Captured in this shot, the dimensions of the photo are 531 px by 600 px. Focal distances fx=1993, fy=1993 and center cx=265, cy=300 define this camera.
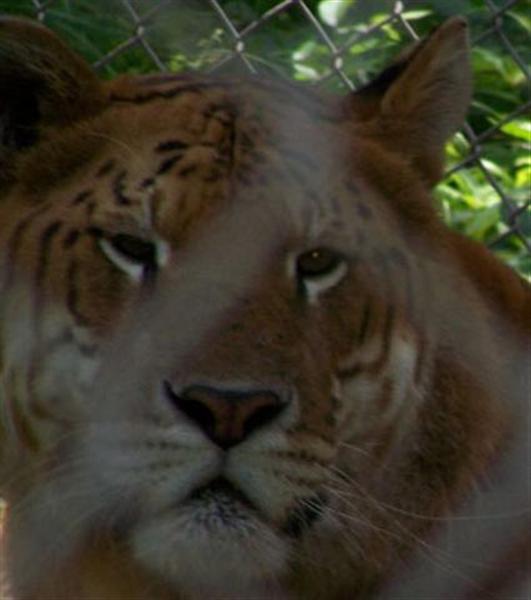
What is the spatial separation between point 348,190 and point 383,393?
0.29 metres

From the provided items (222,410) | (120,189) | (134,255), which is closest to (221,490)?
(222,410)

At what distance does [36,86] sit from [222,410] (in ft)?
1.99

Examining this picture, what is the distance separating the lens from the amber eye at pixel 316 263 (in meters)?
Result: 2.63

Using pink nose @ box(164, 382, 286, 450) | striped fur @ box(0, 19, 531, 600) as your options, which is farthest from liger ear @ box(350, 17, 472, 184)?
pink nose @ box(164, 382, 286, 450)

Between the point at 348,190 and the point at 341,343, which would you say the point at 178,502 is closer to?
the point at 341,343

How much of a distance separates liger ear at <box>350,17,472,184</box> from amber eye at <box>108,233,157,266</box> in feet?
1.48

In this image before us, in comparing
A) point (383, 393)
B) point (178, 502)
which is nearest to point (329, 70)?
point (383, 393)

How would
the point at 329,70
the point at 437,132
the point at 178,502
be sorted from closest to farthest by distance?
1. the point at 178,502
2. the point at 437,132
3. the point at 329,70

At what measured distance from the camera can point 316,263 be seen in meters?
2.64

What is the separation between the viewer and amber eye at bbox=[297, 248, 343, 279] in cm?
263

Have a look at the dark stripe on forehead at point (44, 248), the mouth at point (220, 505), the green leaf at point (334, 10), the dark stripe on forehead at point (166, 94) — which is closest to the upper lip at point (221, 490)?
the mouth at point (220, 505)

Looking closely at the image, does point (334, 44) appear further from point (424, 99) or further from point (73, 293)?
point (73, 293)

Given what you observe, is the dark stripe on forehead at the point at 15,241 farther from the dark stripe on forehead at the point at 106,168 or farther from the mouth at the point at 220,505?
the mouth at the point at 220,505

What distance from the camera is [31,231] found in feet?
8.96
